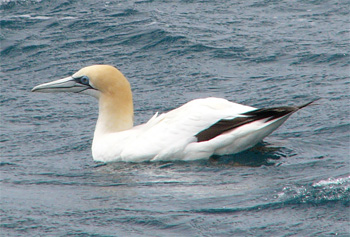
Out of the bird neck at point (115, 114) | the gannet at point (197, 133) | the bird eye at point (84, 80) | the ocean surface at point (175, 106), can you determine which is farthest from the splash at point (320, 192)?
the bird eye at point (84, 80)

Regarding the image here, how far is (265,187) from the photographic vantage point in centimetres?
779

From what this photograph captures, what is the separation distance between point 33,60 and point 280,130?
5.82 m

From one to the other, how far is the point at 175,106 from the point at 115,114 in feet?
5.94

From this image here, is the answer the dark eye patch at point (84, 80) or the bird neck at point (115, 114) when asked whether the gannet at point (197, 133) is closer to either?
the bird neck at point (115, 114)

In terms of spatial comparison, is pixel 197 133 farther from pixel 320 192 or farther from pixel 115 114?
pixel 320 192

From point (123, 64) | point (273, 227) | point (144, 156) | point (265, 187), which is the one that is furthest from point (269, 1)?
point (273, 227)

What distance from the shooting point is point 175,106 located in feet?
38.3

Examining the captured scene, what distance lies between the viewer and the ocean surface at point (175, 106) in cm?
725

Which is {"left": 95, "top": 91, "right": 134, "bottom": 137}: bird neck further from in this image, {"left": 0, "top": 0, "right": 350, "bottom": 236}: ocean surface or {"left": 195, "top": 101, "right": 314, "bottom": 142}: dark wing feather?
{"left": 195, "top": 101, "right": 314, "bottom": 142}: dark wing feather

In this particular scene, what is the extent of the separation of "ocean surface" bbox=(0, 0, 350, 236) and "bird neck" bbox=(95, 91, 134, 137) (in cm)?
54

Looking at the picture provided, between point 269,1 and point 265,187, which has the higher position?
point 269,1

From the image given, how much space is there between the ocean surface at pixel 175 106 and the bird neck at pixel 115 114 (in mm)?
536

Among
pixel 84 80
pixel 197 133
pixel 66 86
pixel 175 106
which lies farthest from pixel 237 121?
pixel 175 106

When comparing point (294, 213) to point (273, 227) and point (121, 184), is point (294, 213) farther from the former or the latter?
point (121, 184)
